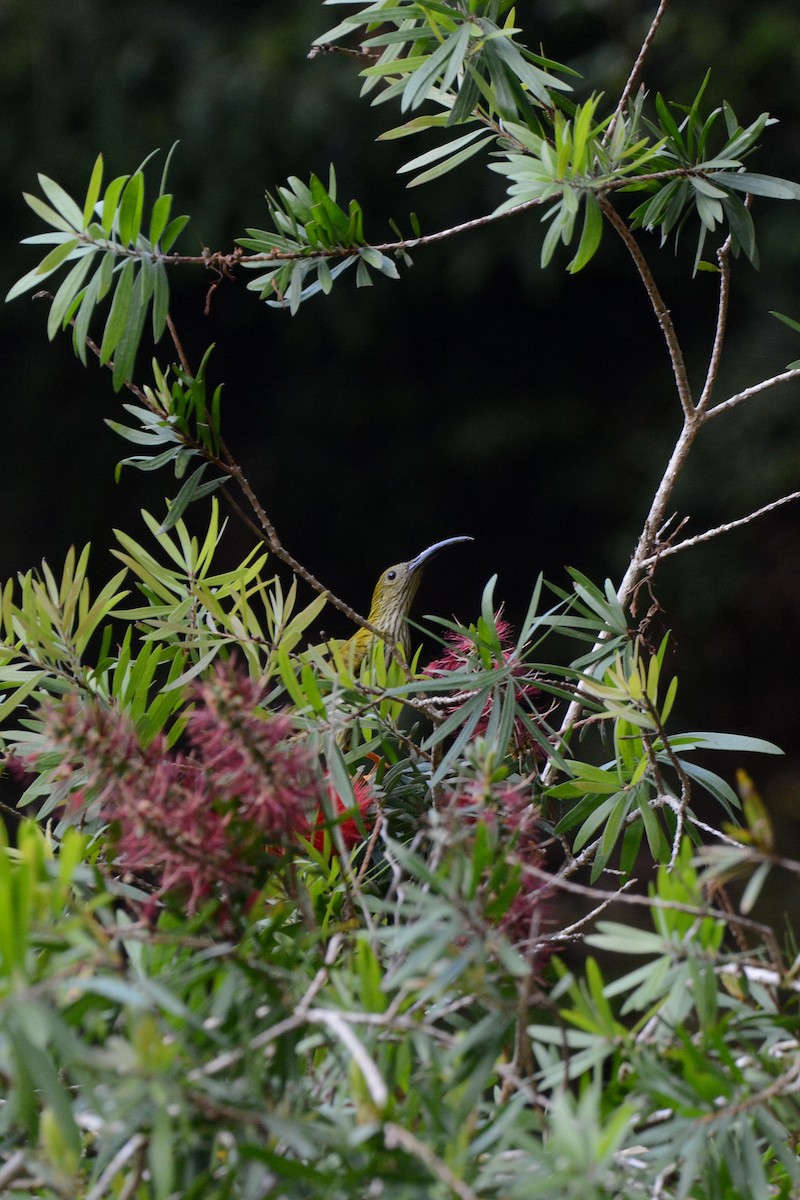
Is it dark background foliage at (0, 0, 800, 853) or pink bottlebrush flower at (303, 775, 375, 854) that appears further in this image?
dark background foliage at (0, 0, 800, 853)

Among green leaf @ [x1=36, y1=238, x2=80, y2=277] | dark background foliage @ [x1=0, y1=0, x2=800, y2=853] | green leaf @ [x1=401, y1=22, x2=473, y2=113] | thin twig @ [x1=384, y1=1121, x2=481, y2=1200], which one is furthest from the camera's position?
dark background foliage @ [x1=0, y1=0, x2=800, y2=853]

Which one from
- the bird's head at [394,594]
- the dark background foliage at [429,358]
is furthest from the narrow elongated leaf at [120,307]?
the dark background foliage at [429,358]

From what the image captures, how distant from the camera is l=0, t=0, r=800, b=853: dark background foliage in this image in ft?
10.8

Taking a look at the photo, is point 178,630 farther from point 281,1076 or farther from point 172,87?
point 172,87

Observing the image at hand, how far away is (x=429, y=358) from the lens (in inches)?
157

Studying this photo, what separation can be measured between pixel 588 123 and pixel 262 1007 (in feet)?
1.57

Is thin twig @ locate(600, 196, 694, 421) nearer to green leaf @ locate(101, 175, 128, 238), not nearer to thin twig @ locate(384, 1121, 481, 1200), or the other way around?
green leaf @ locate(101, 175, 128, 238)

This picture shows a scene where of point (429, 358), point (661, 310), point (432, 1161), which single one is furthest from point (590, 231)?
point (429, 358)

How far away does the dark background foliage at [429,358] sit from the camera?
3.30m

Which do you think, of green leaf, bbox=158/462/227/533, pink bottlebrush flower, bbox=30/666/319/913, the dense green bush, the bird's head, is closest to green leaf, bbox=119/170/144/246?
the dense green bush

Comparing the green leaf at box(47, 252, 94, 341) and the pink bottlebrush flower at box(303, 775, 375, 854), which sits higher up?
the green leaf at box(47, 252, 94, 341)

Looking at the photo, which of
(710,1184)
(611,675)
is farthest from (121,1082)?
(611,675)

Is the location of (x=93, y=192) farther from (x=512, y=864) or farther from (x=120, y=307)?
(x=512, y=864)

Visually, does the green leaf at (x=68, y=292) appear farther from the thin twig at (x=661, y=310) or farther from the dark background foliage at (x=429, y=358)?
the dark background foliage at (x=429, y=358)
